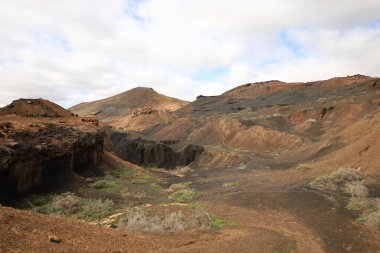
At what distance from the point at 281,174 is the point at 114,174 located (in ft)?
30.5

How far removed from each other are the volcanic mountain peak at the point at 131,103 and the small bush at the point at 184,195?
237 feet

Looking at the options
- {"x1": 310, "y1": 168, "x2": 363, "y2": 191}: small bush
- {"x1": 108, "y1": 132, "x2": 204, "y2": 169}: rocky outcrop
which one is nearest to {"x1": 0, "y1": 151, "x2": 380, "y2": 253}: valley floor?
{"x1": 310, "y1": 168, "x2": 363, "y2": 191}: small bush

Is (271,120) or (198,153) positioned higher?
(271,120)

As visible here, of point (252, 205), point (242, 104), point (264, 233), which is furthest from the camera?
point (242, 104)

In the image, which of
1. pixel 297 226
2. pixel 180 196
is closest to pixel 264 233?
pixel 297 226

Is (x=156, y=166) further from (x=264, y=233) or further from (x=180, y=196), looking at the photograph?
(x=264, y=233)

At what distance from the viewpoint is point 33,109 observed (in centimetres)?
2325

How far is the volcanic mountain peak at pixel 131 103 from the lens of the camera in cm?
9106

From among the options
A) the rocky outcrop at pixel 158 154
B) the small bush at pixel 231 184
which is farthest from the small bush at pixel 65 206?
the rocky outcrop at pixel 158 154

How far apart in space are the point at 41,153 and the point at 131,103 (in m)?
81.6

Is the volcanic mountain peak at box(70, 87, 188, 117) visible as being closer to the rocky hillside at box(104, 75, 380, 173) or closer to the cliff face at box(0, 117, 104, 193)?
the rocky hillside at box(104, 75, 380, 173)

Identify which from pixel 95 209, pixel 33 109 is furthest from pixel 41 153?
pixel 33 109

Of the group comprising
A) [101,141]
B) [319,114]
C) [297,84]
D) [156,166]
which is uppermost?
[297,84]

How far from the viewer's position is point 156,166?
108 ft
